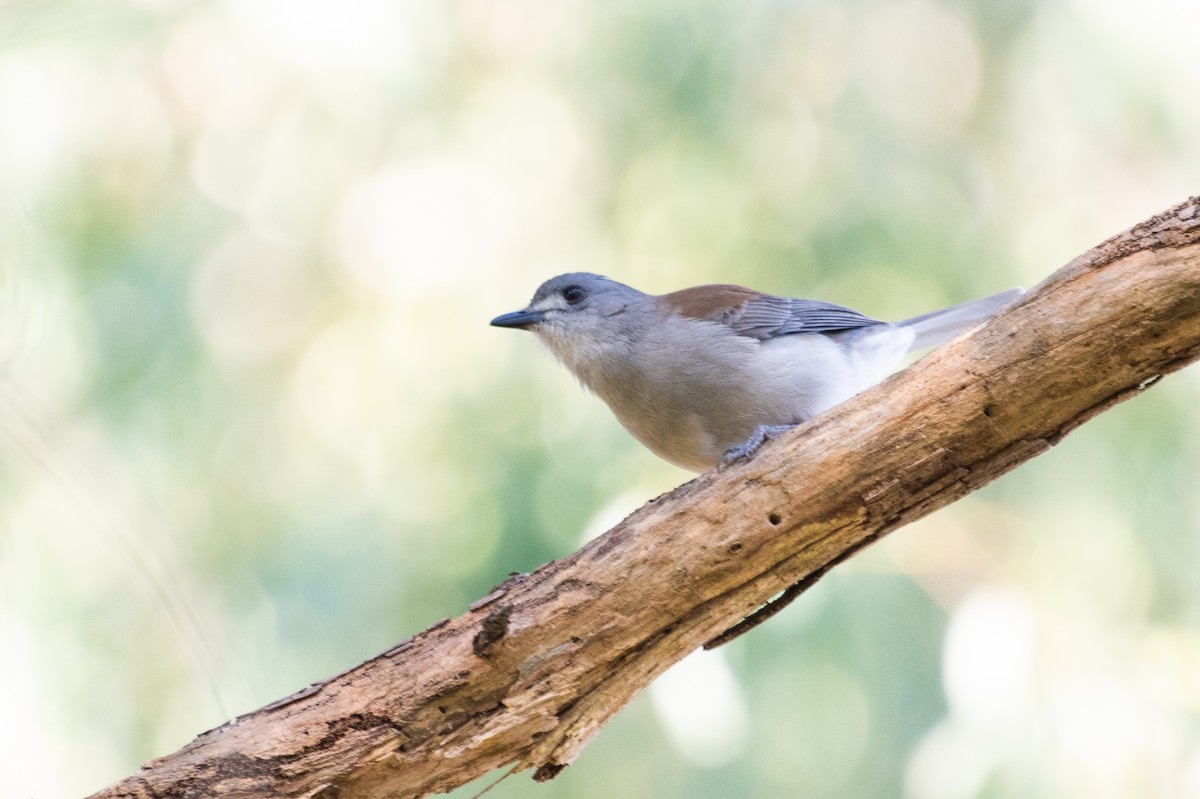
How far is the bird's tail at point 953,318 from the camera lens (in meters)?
4.40

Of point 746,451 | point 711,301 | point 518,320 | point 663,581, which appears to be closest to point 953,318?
point 711,301

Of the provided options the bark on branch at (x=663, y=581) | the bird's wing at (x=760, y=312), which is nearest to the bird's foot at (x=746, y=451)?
the bark on branch at (x=663, y=581)

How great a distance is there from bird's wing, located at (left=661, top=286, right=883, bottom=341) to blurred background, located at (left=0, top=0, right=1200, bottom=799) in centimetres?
103

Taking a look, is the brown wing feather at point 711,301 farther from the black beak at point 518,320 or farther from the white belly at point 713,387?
the black beak at point 518,320

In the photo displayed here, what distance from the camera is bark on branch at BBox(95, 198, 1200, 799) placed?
120 inches

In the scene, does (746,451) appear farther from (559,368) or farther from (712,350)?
(559,368)

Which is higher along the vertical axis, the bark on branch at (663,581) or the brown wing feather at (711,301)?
the brown wing feather at (711,301)

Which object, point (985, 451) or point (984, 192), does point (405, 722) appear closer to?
point (985, 451)

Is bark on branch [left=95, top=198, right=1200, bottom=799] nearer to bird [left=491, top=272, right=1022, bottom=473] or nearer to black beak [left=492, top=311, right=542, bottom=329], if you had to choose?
bird [left=491, top=272, right=1022, bottom=473]

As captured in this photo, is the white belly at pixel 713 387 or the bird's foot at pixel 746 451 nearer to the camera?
the bird's foot at pixel 746 451

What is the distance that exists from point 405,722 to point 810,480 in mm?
1345

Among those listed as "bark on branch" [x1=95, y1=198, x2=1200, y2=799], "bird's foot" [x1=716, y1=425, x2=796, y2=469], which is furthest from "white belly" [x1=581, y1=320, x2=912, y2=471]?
"bark on branch" [x1=95, y1=198, x2=1200, y2=799]

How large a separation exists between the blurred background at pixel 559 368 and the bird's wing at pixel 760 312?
3.38ft

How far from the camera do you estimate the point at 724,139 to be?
6.04 metres
